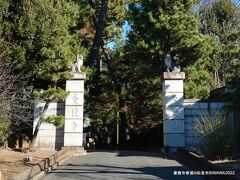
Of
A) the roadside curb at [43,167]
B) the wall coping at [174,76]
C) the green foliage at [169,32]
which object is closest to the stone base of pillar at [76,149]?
the roadside curb at [43,167]

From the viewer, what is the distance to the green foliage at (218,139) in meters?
12.7

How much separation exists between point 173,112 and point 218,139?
14.5 feet

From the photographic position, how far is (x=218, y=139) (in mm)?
12719

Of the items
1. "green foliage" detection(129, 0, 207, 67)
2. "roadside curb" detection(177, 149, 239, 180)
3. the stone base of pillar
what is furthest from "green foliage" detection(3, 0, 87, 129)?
"roadside curb" detection(177, 149, 239, 180)

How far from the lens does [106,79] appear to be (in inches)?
1012

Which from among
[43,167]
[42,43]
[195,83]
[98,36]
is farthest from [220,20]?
[43,167]

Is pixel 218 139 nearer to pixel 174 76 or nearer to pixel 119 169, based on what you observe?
pixel 119 169

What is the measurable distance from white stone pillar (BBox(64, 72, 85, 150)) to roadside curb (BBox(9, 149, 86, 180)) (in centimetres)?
125

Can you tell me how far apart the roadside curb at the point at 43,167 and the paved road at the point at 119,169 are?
0.67 feet

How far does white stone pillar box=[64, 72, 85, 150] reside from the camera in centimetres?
1706

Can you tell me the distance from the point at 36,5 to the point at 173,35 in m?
6.81

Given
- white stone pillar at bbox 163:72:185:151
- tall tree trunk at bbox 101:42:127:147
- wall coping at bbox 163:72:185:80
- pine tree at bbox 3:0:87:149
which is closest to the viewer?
pine tree at bbox 3:0:87:149

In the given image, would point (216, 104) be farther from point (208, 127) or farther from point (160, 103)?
point (160, 103)

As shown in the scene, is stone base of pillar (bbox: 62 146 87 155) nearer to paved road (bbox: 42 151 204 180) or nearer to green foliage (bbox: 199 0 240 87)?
paved road (bbox: 42 151 204 180)
